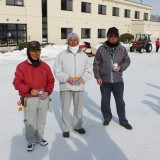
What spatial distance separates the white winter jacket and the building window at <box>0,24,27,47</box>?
21.1 metres

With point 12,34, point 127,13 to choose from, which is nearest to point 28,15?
point 12,34

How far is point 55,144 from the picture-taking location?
4281mm

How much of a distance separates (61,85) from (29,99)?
31.0 inches

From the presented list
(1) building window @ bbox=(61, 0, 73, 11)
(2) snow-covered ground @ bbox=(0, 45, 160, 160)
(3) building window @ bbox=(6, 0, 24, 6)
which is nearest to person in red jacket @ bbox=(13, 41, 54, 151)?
(2) snow-covered ground @ bbox=(0, 45, 160, 160)

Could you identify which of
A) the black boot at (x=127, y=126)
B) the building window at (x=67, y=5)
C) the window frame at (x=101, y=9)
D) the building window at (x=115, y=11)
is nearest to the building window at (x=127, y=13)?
the building window at (x=115, y=11)

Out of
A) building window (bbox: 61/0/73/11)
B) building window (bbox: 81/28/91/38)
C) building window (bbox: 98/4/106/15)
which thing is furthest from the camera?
building window (bbox: 98/4/106/15)

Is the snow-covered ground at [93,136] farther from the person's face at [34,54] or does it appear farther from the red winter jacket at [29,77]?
the person's face at [34,54]

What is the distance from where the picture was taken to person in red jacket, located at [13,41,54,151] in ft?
12.2

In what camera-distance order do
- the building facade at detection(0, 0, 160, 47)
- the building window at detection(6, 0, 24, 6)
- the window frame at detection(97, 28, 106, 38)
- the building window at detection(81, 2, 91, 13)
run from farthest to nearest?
the window frame at detection(97, 28, 106, 38) < the building window at detection(81, 2, 91, 13) < the building facade at detection(0, 0, 160, 47) < the building window at detection(6, 0, 24, 6)

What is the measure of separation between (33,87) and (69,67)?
2.67 feet

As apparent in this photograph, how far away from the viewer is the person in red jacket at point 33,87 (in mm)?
3711

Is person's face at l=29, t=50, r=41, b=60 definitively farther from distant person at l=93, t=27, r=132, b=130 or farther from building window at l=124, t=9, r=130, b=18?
building window at l=124, t=9, r=130, b=18

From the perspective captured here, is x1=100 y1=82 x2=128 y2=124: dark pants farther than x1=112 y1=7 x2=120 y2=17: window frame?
No

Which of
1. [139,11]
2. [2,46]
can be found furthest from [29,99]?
[139,11]
